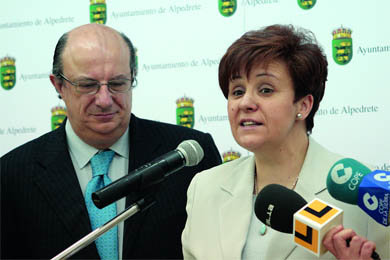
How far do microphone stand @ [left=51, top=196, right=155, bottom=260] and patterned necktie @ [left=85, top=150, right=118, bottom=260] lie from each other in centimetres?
89

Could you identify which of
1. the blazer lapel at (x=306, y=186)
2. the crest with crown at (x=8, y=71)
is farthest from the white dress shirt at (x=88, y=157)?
the crest with crown at (x=8, y=71)

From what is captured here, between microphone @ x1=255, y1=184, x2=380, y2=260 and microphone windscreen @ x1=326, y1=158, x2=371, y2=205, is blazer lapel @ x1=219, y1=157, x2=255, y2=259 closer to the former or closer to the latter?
microphone @ x1=255, y1=184, x2=380, y2=260

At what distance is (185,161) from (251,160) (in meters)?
0.61

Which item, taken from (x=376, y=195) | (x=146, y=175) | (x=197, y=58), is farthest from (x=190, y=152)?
(x=197, y=58)

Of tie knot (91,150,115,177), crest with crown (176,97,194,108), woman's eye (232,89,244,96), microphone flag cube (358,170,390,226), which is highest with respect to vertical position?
woman's eye (232,89,244,96)

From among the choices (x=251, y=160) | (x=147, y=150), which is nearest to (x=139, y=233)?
(x=147, y=150)

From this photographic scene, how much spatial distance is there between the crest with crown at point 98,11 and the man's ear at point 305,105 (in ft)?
6.45

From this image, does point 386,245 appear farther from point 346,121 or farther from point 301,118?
point 346,121

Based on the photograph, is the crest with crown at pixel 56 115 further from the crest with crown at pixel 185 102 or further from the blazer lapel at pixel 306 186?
the blazer lapel at pixel 306 186

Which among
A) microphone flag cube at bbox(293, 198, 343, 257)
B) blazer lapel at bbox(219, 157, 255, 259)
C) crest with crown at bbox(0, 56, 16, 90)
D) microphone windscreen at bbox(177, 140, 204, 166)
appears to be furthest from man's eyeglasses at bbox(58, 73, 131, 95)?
crest with crown at bbox(0, 56, 16, 90)

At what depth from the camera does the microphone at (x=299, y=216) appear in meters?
1.16

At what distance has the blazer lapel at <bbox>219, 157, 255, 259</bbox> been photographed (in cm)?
168

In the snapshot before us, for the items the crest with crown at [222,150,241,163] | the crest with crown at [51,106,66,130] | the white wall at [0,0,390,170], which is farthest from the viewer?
the crest with crown at [51,106,66,130]

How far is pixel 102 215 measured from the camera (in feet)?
7.13
